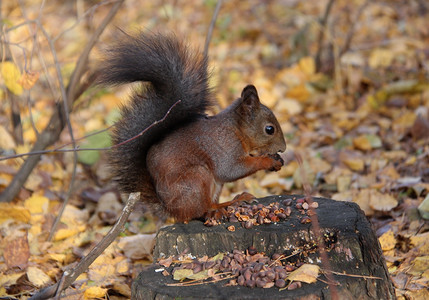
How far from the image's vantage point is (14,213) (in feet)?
9.18

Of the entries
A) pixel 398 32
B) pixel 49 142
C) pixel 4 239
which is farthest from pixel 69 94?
pixel 398 32

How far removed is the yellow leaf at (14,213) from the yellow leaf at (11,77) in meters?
0.60

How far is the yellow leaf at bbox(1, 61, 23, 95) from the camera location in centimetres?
262

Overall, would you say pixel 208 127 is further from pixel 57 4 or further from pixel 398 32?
pixel 57 4

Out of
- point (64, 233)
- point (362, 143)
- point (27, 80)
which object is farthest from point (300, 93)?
point (27, 80)

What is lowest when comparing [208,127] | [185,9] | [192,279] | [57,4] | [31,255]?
[192,279]

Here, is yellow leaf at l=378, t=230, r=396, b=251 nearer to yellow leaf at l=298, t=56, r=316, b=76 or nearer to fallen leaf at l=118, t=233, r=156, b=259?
fallen leaf at l=118, t=233, r=156, b=259

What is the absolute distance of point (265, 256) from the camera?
72.8 inches

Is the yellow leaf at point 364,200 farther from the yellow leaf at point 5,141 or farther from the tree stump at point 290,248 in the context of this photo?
the yellow leaf at point 5,141

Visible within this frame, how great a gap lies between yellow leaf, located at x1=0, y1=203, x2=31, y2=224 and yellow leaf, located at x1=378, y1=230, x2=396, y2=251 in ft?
5.73

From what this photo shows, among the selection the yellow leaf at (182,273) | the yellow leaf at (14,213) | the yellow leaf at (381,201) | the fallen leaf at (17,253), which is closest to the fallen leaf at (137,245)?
the fallen leaf at (17,253)

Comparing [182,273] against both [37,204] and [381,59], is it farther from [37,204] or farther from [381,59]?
[381,59]

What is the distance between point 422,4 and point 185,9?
278 cm

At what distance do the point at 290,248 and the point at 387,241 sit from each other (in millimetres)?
654
